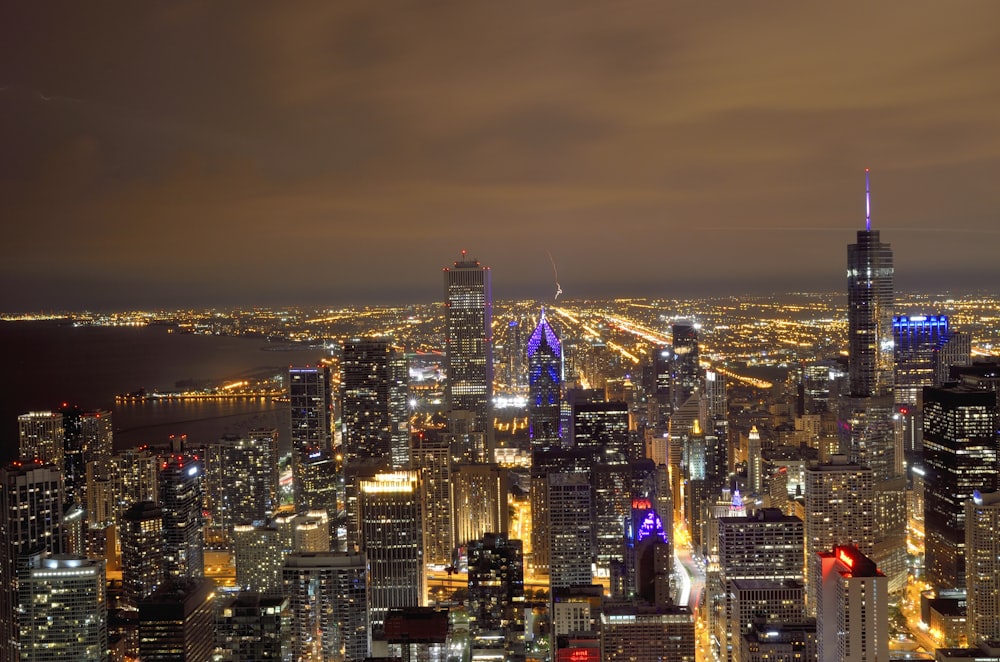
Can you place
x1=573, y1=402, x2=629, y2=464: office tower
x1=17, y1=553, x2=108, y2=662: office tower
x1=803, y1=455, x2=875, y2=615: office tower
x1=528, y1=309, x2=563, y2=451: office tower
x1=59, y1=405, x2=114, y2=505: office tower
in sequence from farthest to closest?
x1=528, y1=309, x2=563, y2=451: office tower < x1=573, y1=402, x2=629, y2=464: office tower < x1=803, y1=455, x2=875, y2=615: office tower < x1=59, y1=405, x2=114, y2=505: office tower < x1=17, y1=553, x2=108, y2=662: office tower

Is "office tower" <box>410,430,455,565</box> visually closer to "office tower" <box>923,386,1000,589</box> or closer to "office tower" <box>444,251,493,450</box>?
"office tower" <box>444,251,493,450</box>

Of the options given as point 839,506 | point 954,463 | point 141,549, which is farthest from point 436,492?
point 954,463

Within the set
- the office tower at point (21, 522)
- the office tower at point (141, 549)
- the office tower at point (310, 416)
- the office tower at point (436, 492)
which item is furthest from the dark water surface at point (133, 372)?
the office tower at point (436, 492)

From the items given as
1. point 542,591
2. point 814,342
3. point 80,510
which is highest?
point 814,342

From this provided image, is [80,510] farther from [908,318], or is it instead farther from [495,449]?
[908,318]

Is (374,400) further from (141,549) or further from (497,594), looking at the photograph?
(497,594)

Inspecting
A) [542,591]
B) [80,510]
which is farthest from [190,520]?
[542,591]

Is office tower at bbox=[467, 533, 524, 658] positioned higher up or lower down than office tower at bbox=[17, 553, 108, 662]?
lower down

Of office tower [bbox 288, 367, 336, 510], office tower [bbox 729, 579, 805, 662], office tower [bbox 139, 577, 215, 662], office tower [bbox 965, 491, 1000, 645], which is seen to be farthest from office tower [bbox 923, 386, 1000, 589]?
office tower [bbox 288, 367, 336, 510]
